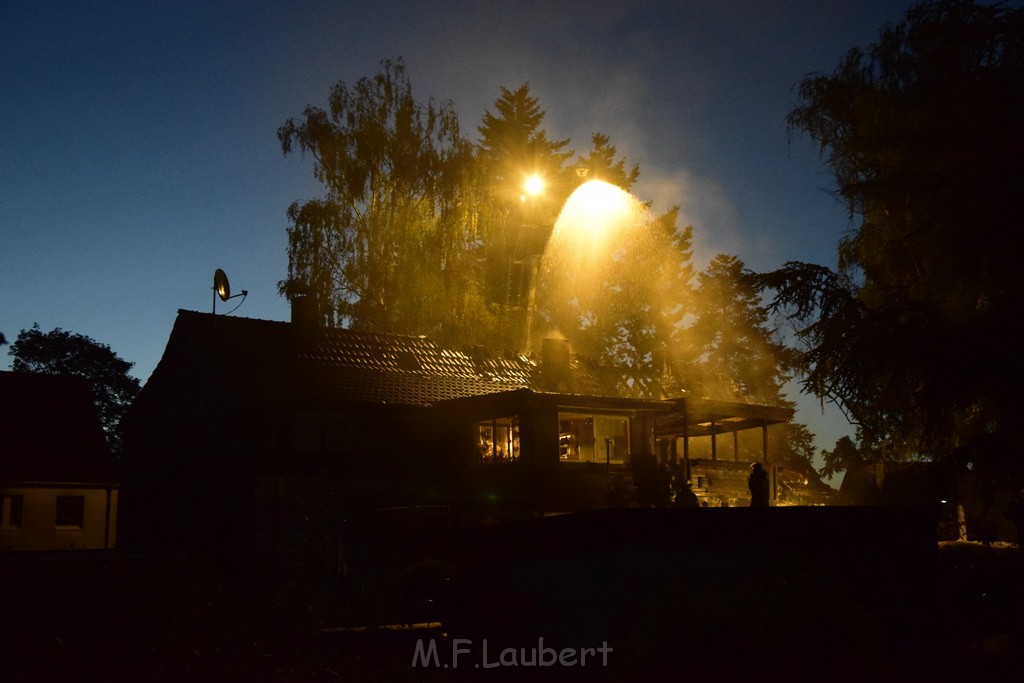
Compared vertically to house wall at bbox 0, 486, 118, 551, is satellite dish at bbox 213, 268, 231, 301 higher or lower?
higher

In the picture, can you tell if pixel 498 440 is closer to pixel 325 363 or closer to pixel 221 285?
pixel 325 363

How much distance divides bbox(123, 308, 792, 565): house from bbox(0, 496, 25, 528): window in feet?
12.0

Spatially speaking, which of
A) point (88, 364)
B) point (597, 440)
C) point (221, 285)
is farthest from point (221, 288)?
point (88, 364)

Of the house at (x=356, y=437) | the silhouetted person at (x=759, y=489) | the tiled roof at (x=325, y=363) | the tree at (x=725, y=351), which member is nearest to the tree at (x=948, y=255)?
the silhouetted person at (x=759, y=489)

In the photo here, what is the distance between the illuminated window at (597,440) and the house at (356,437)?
43mm

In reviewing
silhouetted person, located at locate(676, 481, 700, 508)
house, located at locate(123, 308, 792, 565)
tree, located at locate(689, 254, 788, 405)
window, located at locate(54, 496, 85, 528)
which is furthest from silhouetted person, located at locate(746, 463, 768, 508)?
tree, located at locate(689, 254, 788, 405)

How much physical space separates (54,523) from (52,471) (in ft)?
5.96

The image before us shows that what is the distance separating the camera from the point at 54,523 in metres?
35.3

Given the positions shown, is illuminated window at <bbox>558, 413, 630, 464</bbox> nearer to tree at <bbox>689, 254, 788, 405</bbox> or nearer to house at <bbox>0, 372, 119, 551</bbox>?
house at <bbox>0, 372, 119, 551</bbox>

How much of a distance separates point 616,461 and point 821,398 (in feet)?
48.9

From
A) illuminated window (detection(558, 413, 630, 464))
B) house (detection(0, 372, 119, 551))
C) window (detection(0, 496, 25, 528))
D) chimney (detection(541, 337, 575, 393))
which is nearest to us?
illuminated window (detection(558, 413, 630, 464))

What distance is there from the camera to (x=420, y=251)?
39.2 meters

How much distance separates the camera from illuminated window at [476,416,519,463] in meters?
30.4

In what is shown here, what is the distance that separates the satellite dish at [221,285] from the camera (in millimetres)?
35719
